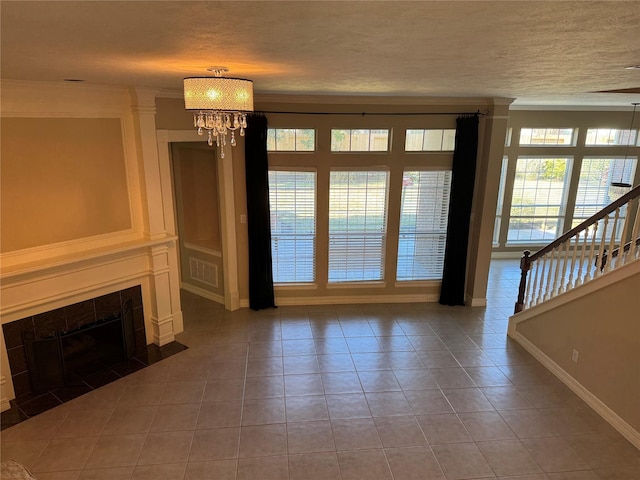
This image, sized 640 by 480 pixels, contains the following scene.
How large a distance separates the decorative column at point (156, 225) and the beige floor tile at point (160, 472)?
1.92 meters

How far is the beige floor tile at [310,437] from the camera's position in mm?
3305

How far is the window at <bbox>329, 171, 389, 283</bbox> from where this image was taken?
566 cm

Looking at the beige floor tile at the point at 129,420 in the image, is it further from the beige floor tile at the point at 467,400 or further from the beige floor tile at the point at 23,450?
the beige floor tile at the point at 467,400

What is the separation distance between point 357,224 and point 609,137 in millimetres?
5545

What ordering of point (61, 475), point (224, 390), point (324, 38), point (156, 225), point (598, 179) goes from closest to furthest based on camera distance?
point (324, 38)
point (61, 475)
point (224, 390)
point (156, 225)
point (598, 179)

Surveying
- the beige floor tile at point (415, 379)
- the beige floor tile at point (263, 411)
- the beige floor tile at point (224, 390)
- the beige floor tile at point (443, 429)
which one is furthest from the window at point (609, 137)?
the beige floor tile at point (224, 390)

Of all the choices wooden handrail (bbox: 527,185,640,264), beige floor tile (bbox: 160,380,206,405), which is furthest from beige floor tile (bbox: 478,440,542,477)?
beige floor tile (bbox: 160,380,206,405)

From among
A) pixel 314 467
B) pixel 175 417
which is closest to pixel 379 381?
pixel 314 467

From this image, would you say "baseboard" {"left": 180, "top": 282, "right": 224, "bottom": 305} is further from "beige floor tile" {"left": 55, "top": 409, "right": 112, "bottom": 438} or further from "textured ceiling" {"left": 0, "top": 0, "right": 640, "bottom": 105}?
"textured ceiling" {"left": 0, "top": 0, "right": 640, "bottom": 105}

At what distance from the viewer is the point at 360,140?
554cm

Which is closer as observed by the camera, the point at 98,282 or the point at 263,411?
the point at 263,411

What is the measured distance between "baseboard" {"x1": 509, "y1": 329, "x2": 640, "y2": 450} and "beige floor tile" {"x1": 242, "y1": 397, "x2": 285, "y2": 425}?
9.01ft

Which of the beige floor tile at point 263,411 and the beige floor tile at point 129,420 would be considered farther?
the beige floor tile at point 263,411

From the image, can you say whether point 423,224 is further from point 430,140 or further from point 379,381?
point 379,381
